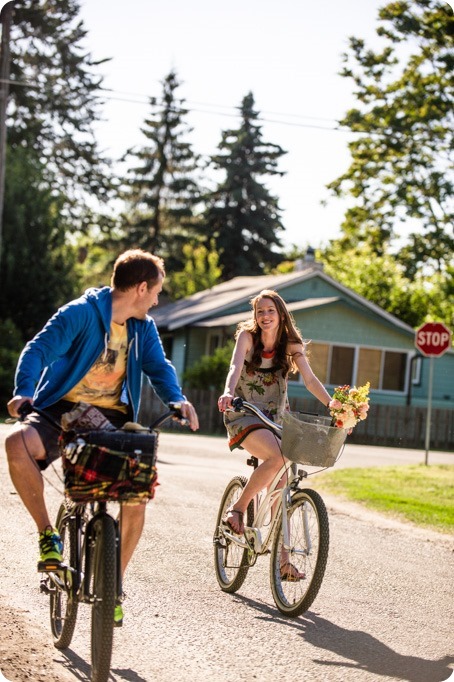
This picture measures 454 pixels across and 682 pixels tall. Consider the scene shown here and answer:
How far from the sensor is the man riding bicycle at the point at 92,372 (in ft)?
16.6

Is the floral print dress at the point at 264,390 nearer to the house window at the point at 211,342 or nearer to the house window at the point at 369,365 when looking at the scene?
the house window at the point at 369,365

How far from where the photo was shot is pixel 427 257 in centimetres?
3434


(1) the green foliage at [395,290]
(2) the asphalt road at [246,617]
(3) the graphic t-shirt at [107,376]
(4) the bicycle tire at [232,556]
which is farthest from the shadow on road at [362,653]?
(1) the green foliage at [395,290]

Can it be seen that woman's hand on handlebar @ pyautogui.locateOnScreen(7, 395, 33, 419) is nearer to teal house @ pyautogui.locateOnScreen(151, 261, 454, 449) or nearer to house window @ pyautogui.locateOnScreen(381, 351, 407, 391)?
teal house @ pyautogui.locateOnScreen(151, 261, 454, 449)

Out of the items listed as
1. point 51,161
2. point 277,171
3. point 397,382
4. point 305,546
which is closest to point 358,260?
point 277,171

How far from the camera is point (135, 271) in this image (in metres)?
5.32

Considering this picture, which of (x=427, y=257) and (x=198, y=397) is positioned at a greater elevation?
(x=427, y=257)

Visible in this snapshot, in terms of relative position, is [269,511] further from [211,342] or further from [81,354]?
[211,342]

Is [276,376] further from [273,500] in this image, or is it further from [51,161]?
[51,161]

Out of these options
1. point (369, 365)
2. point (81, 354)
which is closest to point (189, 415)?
point (81, 354)

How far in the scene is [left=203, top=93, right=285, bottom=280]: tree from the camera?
197 ft

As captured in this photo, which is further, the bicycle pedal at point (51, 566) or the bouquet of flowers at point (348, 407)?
the bouquet of flowers at point (348, 407)

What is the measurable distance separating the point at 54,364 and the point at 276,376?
2.45 m

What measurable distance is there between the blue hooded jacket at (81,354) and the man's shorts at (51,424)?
80mm
